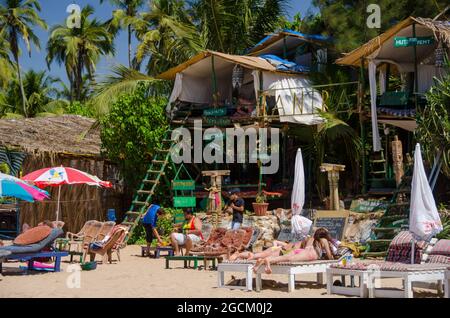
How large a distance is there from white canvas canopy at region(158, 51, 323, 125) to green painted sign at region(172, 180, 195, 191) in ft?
9.18

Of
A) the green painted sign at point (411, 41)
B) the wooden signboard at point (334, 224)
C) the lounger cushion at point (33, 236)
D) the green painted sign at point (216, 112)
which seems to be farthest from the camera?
the green painted sign at point (216, 112)

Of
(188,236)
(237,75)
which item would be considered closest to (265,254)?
(188,236)

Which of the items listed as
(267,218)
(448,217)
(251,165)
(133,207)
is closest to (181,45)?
(251,165)

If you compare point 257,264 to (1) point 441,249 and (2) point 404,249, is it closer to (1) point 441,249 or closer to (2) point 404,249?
(2) point 404,249

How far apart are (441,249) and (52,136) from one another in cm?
1584

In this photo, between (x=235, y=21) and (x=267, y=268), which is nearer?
(x=267, y=268)

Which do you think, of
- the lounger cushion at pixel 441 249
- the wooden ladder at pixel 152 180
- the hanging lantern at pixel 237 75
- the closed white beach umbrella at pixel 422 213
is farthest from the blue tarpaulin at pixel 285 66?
the lounger cushion at pixel 441 249

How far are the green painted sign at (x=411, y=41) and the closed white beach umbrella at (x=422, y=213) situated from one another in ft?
22.1

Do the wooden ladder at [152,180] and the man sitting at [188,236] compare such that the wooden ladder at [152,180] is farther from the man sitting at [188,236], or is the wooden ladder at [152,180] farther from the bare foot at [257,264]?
the bare foot at [257,264]

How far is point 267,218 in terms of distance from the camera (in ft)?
61.0

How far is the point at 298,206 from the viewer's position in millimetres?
13680

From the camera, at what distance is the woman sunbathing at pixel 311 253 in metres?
10.5

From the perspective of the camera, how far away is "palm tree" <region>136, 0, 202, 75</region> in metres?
25.6
